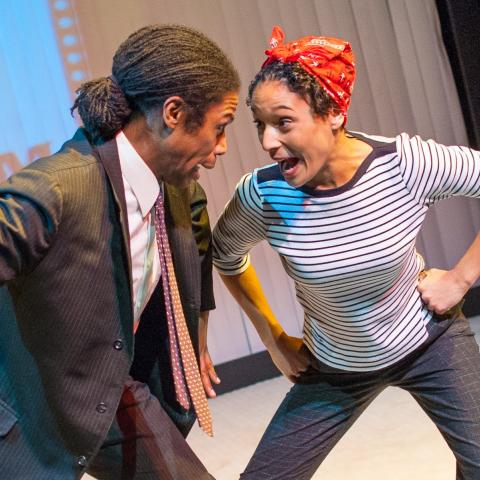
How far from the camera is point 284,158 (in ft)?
6.49

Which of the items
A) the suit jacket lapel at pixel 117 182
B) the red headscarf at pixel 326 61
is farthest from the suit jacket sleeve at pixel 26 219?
the red headscarf at pixel 326 61

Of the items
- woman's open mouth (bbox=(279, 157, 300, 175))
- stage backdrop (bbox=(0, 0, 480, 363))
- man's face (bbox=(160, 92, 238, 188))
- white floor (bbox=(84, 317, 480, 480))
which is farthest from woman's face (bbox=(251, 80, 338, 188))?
stage backdrop (bbox=(0, 0, 480, 363))

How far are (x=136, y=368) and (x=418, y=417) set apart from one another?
6.20ft

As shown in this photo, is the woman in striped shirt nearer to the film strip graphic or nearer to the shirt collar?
the shirt collar

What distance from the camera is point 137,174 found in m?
1.81

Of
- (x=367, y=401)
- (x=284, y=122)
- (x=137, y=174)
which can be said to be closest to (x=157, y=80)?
(x=137, y=174)

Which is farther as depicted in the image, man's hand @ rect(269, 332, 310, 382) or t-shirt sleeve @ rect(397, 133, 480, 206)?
man's hand @ rect(269, 332, 310, 382)

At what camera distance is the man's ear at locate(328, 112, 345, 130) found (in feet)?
6.55

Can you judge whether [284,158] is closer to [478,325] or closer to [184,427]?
[184,427]

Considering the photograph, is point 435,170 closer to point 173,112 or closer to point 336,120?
point 336,120

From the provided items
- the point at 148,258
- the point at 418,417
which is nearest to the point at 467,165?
the point at 148,258

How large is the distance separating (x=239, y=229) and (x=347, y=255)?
13.8 inches

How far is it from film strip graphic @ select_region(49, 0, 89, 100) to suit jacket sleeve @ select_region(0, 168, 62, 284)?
2.83 m

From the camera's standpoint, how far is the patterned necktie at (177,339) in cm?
191
